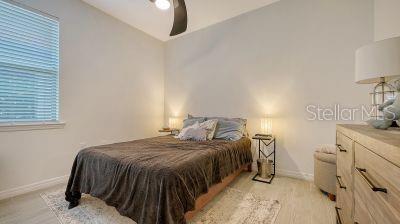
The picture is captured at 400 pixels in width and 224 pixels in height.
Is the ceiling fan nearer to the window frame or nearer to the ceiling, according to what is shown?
the ceiling

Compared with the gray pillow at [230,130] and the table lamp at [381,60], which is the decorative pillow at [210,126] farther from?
the table lamp at [381,60]

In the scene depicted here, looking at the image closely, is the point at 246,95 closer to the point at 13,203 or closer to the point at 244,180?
the point at 244,180

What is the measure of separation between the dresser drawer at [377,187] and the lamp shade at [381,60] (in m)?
0.50

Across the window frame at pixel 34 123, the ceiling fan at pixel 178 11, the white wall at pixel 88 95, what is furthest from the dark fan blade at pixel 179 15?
the window frame at pixel 34 123

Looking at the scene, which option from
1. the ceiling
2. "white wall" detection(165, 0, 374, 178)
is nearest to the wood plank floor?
"white wall" detection(165, 0, 374, 178)

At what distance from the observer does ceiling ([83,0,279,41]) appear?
3.02 meters

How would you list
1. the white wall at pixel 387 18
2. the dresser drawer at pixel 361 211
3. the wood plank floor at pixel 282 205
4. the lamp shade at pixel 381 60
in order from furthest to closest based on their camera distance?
1. the wood plank floor at pixel 282 205
2. the white wall at pixel 387 18
3. the lamp shade at pixel 381 60
4. the dresser drawer at pixel 361 211

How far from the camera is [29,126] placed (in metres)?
2.40

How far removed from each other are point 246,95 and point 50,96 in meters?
3.07

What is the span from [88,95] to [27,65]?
2.68 ft

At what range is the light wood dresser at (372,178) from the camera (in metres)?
0.59

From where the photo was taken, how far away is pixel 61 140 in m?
2.71

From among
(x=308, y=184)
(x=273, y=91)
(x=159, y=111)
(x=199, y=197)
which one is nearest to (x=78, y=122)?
(x=159, y=111)

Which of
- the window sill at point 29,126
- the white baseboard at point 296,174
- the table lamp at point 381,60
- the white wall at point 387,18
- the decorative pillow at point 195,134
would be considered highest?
the white wall at point 387,18
